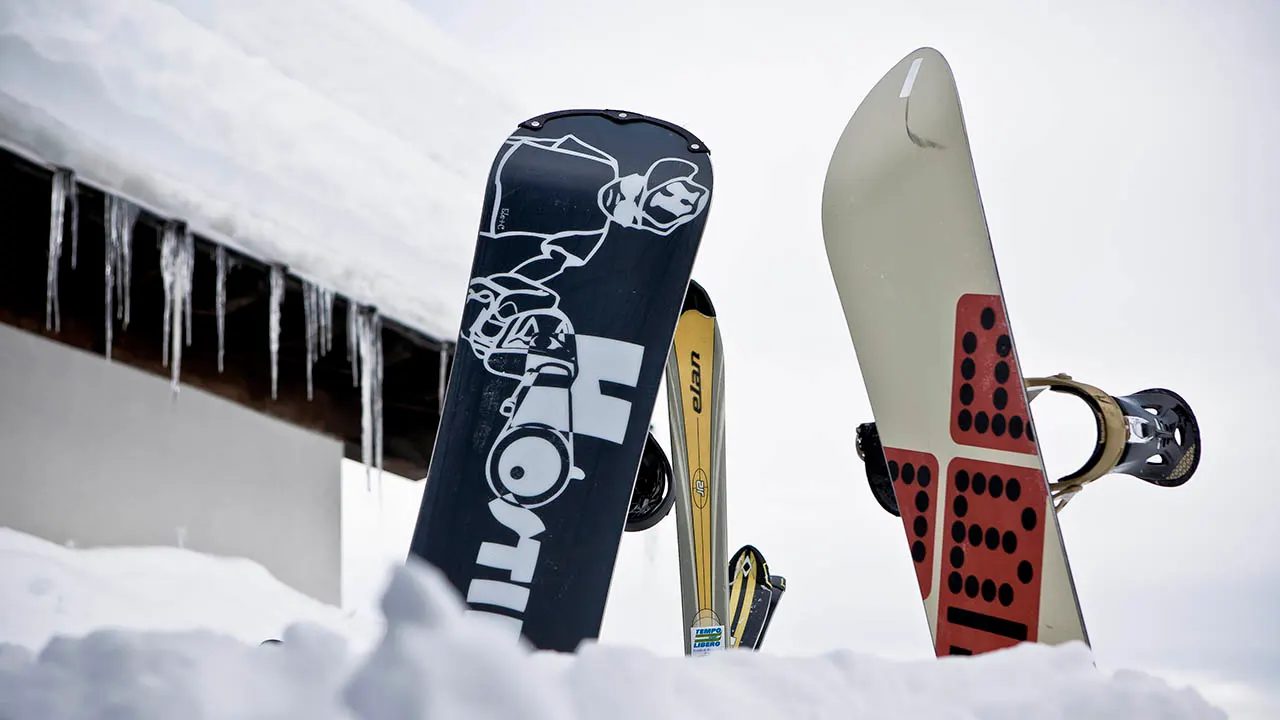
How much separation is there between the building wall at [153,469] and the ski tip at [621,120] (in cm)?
316

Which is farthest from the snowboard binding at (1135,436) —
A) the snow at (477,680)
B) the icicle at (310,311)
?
the icicle at (310,311)

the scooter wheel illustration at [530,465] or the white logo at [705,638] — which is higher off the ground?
the scooter wheel illustration at [530,465]

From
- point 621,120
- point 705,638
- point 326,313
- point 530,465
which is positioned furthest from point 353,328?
point 530,465

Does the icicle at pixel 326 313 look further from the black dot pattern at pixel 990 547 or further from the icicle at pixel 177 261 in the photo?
the black dot pattern at pixel 990 547

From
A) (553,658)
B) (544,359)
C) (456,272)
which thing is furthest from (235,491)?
(553,658)

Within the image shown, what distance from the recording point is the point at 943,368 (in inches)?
105

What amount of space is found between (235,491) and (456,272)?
1681 mm

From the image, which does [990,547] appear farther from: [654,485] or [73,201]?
[73,201]

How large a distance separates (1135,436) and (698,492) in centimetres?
167

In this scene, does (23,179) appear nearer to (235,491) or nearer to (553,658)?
(235,491)

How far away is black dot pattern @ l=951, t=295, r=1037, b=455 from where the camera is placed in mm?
2533

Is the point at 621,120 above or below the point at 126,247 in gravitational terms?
above

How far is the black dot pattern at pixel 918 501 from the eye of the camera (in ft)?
8.81

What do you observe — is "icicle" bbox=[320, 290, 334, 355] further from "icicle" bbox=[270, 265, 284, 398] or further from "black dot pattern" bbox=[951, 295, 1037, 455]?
"black dot pattern" bbox=[951, 295, 1037, 455]
